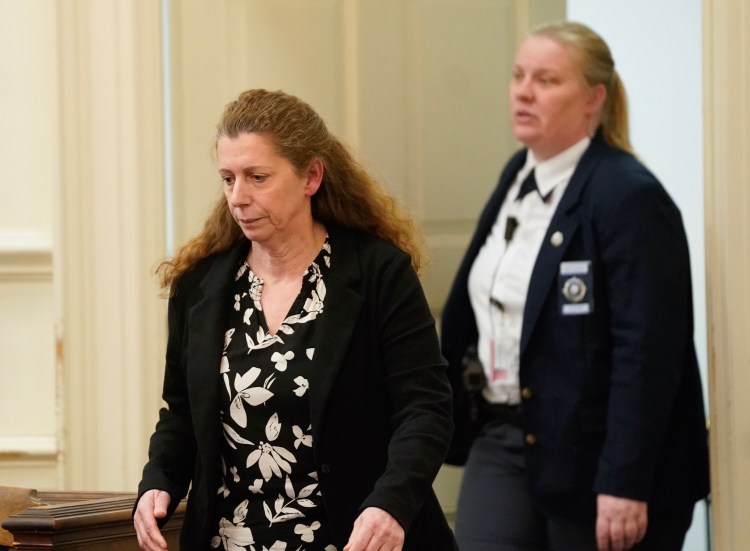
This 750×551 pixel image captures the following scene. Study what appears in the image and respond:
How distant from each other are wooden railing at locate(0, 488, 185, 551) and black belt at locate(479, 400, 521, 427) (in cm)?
72

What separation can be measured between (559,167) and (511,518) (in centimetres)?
79

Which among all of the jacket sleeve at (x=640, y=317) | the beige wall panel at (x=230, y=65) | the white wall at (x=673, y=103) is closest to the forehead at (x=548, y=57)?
the jacket sleeve at (x=640, y=317)

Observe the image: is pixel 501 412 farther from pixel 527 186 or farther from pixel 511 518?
pixel 527 186

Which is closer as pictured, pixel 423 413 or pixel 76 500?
pixel 423 413

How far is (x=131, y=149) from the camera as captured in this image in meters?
3.02

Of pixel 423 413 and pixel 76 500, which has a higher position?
pixel 423 413

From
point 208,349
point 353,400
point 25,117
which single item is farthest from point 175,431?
point 25,117

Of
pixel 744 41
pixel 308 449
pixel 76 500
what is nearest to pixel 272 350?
→ pixel 308 449

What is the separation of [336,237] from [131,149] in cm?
117

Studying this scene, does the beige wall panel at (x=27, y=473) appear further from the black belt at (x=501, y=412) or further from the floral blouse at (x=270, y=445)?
→ the floral blouse at (x=270, y=445)

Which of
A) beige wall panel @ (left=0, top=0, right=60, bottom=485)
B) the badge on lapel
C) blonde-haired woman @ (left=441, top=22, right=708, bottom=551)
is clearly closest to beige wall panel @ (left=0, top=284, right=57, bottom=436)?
beige wall panel @ (left=0, top=0, right=60, bottom=485)

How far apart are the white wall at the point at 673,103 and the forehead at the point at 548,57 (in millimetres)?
1219

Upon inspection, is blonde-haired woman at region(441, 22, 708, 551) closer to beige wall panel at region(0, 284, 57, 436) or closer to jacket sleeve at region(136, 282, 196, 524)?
jacket sleeve at region(136, 282, 196, 524)

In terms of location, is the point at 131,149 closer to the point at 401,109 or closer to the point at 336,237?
the point at 401,109
